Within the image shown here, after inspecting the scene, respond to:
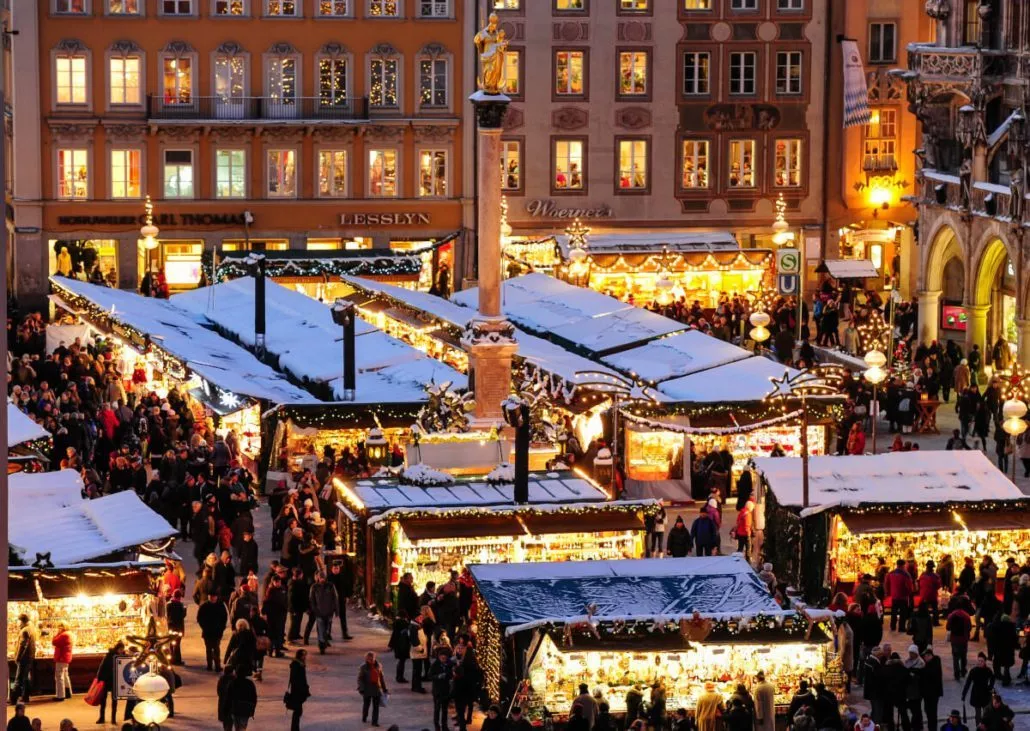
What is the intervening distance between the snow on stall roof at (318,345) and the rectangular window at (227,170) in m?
8.05

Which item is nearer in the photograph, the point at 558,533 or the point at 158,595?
the point at 158,595

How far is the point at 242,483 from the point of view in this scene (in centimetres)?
3516

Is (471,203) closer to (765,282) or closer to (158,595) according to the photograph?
(765,282)

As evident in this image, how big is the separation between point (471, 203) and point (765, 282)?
7.81m

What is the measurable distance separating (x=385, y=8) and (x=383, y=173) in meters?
3.99

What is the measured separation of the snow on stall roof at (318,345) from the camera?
134ft

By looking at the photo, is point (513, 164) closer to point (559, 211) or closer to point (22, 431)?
point (559, 211)

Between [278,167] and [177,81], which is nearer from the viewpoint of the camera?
[177,81]

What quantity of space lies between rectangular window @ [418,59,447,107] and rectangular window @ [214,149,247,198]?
461cm

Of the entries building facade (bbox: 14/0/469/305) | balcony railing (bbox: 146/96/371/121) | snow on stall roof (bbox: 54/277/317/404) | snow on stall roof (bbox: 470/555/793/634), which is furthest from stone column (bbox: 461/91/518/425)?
balcony railing (bbox: 146/96/371/121)

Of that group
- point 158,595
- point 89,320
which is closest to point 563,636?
point 158,595

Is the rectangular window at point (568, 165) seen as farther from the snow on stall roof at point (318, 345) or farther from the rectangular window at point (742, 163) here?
the snow on stall roof at point (318, 345)

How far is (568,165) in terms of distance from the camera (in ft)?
206

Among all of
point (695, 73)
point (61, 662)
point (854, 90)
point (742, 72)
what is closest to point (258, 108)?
point (695, 73)
